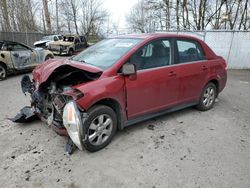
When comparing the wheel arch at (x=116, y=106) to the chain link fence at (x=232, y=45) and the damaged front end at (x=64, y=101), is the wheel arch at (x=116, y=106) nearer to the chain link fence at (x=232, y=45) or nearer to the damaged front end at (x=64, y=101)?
the damaged front end at (x=64, y=101)

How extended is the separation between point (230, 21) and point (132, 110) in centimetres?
1851

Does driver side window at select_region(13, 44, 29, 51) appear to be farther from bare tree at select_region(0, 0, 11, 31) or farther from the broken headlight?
bare tree at select_region(0, 0, 11, 31)

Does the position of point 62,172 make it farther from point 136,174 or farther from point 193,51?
point 193,51

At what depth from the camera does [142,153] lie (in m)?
3.01

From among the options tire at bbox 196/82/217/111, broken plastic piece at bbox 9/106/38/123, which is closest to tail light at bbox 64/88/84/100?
broken plastic piece at bbox 9/106/38/123

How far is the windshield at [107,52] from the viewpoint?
3.26m

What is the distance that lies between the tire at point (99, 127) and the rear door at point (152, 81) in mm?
356

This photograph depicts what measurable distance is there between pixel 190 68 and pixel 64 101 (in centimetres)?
249

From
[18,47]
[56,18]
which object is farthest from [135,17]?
[18,47]

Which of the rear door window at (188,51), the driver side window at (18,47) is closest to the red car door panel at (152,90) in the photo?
the rear door window at (188,51)

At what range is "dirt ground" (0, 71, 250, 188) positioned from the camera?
2471 mm

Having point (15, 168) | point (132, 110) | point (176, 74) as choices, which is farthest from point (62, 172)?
point (176, 74)

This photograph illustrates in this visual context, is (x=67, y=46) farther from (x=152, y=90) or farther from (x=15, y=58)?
(x=152, y=90)

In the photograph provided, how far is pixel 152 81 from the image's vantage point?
11.3 feet
